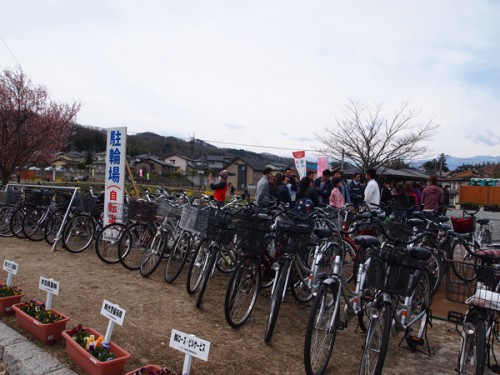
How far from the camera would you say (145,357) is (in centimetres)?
290

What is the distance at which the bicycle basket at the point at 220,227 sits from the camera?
4.06 m

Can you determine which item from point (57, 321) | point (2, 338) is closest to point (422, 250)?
point (57, 321)

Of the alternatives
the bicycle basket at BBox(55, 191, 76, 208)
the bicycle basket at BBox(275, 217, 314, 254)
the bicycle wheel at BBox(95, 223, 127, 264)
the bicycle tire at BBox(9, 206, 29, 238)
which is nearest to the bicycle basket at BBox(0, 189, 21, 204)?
the bicycle tire at BBox(9, 206, 29, 238)

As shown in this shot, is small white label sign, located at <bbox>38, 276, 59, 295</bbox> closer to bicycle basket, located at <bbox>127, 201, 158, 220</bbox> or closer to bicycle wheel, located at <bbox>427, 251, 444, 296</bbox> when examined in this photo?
bicycle basket, located at <bbox>127, 201, 158, 220</bbox>

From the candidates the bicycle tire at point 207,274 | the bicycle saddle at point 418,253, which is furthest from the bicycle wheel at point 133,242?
the bicycle saddle at point 418,253

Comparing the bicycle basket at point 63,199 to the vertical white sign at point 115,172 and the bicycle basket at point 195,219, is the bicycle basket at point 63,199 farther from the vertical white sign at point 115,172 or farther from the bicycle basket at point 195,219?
the bicycle basket at point 195,219

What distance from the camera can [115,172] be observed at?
6.52m

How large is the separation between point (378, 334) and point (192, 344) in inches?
53.7

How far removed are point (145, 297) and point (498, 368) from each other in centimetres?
335

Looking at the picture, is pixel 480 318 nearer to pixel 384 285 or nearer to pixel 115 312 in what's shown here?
pixel 384 285

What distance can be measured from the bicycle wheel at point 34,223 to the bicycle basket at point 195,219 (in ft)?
12.4

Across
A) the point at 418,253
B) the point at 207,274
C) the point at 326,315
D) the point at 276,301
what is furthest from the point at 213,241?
the point at 418,253

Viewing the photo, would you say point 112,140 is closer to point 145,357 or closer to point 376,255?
point 145,357

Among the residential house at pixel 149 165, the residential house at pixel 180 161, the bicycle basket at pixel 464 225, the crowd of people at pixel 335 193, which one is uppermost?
the residential house at pixel 180 161
